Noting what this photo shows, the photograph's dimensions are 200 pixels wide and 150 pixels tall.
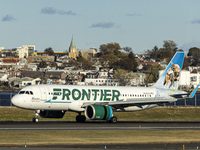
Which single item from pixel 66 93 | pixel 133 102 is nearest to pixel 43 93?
pixel 66 93

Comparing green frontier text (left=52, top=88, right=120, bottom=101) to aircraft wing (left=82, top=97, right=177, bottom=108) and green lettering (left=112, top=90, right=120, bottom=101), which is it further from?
aircraft wing (left=82, top=97, right=177, bottom=108)

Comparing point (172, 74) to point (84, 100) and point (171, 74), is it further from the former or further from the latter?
point (84, 100)

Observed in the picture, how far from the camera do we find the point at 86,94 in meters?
57.2

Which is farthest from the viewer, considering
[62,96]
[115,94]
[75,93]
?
[115,94]

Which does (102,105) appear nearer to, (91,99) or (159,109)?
(91,99)

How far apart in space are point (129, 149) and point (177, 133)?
11454 mm

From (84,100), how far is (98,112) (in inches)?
110

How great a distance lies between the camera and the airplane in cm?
5428

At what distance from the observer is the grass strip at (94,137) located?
37.1 meters

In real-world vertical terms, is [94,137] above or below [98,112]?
below

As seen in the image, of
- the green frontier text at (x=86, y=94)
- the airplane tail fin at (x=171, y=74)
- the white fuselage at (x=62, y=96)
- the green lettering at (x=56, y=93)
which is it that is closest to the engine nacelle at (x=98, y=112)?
the white fuselage at (x=62, y=96)

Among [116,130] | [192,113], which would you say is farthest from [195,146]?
[192,113]

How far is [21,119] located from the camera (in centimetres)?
6381

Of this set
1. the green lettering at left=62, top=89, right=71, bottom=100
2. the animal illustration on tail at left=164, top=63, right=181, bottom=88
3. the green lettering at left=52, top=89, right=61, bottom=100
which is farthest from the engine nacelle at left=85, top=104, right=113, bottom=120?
the animal illustration on tail at left=164, top=63, right=181, bottom=88
